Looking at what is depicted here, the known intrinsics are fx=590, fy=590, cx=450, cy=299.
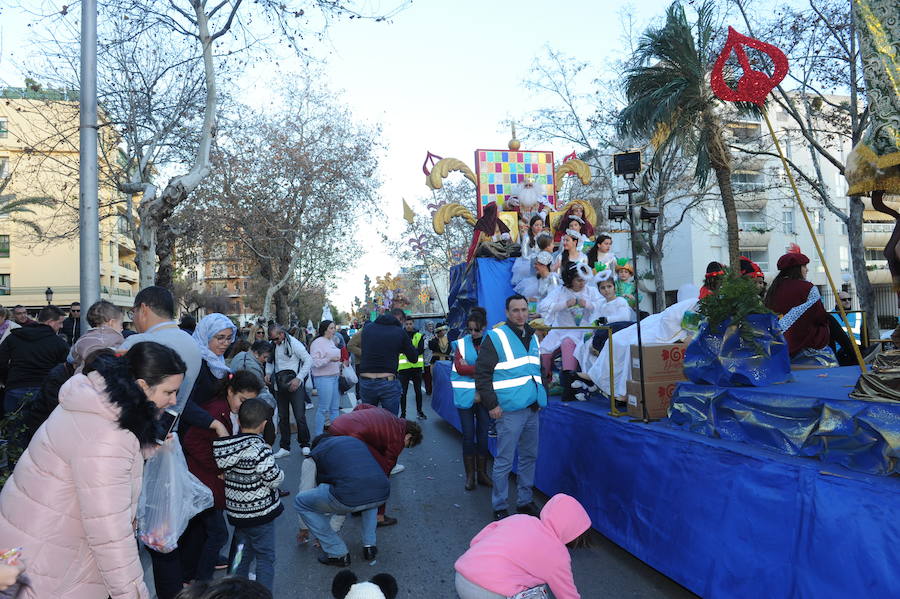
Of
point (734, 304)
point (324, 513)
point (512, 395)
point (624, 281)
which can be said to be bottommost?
point (324, 513)

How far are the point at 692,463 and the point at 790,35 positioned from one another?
49.7 ft

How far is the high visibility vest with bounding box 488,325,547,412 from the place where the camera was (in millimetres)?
5117

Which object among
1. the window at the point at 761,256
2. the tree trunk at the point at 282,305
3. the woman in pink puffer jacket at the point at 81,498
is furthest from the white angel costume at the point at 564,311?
the window at the point at 761,256

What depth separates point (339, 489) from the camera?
4.32m

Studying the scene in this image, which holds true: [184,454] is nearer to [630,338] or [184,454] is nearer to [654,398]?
[654,398]

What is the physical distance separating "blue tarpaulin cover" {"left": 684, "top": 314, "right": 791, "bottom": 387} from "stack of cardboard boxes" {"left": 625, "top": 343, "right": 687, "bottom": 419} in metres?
0.56

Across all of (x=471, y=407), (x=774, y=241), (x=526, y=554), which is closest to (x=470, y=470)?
(x=471, y=407)

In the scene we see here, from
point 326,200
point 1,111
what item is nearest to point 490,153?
point 326,200

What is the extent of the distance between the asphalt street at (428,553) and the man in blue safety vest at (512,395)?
560 millimetres

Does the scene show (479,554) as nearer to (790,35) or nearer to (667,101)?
(667,101)

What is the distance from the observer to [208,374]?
4086mm

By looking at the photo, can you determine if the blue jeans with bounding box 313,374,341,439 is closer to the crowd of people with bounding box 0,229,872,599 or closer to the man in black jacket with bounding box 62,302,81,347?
the crowd of people with bounding box 0,229,872,599

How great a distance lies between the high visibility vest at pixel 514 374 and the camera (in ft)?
16.8

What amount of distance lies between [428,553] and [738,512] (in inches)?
100
